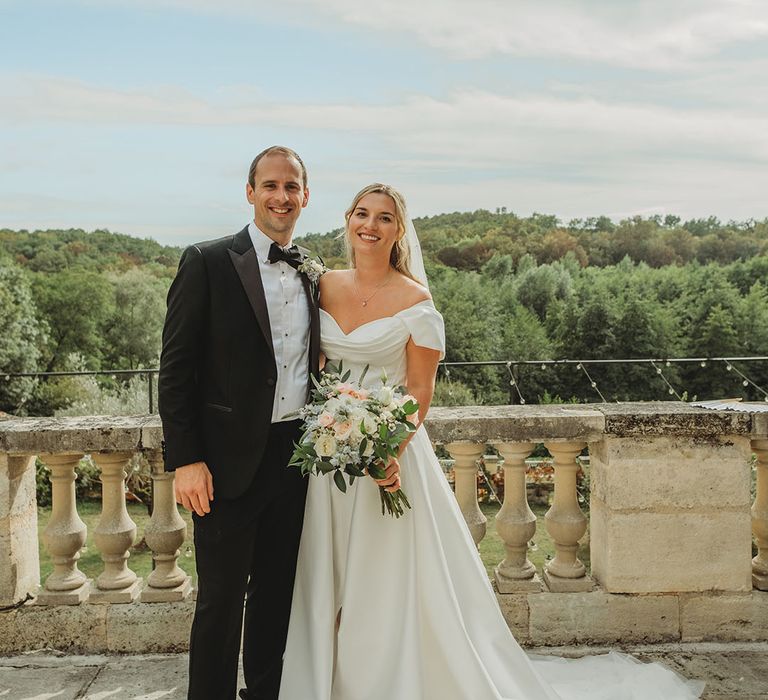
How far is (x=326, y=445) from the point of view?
2.20 m

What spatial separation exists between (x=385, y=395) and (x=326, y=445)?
0.73 feet

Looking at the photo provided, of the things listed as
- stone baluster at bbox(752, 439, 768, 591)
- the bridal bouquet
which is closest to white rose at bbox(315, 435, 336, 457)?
the bridal bouquet

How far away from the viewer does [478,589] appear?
105 inches

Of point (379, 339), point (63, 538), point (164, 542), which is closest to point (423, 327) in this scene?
point (379, 339)

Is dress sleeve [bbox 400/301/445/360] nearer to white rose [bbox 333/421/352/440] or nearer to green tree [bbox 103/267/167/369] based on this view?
white rose [bbox 333/421/352/440]

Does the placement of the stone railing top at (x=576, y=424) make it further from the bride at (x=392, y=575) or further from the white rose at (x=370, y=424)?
the white rose at (x=370, y=424)

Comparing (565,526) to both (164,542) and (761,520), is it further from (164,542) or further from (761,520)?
(164,542)

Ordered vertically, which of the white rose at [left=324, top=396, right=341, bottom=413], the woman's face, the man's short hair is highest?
the man's short hair

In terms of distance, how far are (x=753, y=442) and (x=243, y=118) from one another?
145ft

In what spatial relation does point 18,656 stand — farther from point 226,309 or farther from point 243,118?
point 243,118

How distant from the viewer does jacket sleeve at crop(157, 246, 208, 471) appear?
230 centimetres

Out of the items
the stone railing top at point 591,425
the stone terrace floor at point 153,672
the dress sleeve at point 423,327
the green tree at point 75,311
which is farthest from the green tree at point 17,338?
the dress sleeve at point 423,327

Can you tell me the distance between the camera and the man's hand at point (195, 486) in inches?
91.9

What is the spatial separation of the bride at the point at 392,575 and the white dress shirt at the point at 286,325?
0.11m
